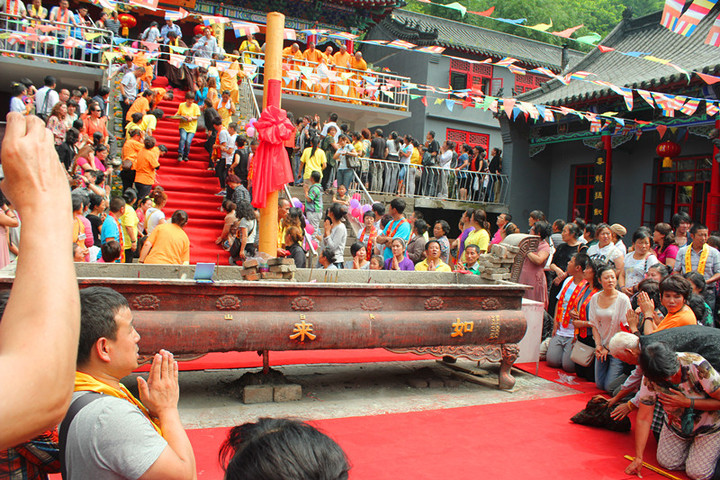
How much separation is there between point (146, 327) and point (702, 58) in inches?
479

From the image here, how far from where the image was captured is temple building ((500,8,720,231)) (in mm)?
11492

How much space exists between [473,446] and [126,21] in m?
16.8

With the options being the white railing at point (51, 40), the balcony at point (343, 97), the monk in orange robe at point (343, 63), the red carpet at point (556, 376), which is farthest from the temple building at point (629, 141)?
the white railing at point (51, 40)

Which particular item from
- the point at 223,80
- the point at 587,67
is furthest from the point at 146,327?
the point at 587,67

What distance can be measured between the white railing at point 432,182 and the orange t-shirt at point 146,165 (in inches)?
215

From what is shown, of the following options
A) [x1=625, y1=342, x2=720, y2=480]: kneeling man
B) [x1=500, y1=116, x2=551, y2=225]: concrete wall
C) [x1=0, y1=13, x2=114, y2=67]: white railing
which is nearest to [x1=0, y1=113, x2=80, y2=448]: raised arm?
[x1=625, y1=342, x2=720, y2=480]: kneeling man

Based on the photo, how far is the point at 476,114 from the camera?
2278 cm

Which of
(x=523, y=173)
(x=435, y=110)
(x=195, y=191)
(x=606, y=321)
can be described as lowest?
(x=606, y=321)

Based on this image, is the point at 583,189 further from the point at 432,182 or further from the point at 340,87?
the point at 340,87

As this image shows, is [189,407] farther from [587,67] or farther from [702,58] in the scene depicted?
[587,67]

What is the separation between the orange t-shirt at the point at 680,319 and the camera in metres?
4.84

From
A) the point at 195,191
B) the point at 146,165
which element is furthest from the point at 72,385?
the point at 195,191

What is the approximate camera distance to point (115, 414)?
70.4 inches

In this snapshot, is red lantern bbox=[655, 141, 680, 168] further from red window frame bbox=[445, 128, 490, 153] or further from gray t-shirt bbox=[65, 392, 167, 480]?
gray t-shirt bbox=[65, 392, 167, 480]
